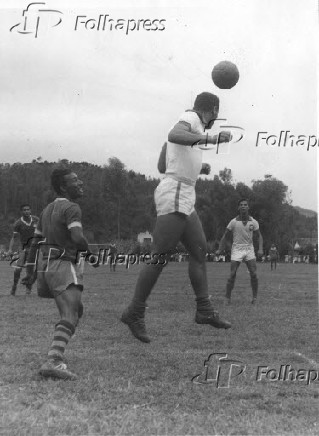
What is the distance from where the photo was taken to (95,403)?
12.3ft

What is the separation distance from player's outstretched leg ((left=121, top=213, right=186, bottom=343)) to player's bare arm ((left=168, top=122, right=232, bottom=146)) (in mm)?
610

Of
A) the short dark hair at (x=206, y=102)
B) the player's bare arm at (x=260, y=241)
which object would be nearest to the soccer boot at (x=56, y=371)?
the short dark hair at (x=206, y=102)

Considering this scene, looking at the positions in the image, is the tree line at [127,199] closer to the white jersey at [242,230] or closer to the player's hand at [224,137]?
the white jersey at [242,230]

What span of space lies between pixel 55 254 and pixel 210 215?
30663mm

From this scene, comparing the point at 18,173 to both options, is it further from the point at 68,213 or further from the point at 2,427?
the point at 2,427

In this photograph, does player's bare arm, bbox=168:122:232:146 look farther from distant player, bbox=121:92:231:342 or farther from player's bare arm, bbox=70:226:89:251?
player's bare arm, bbox=70:226:89:251

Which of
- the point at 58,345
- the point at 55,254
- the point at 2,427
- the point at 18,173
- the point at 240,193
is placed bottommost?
the point at 2,427

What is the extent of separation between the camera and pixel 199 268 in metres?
5.21

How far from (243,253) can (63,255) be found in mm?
6336

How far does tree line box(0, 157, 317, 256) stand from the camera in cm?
1050

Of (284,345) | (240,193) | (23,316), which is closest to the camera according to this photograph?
(284,345)

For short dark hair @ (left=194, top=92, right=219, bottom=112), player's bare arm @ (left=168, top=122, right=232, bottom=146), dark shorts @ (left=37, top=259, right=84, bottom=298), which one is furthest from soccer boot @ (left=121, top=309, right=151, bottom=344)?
short dark hair @ (left=194, top=92, right=219, bottom=112)

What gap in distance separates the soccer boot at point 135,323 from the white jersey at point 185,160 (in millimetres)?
1134

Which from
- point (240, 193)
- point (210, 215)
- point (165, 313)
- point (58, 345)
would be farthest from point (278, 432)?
point (210, 215)
